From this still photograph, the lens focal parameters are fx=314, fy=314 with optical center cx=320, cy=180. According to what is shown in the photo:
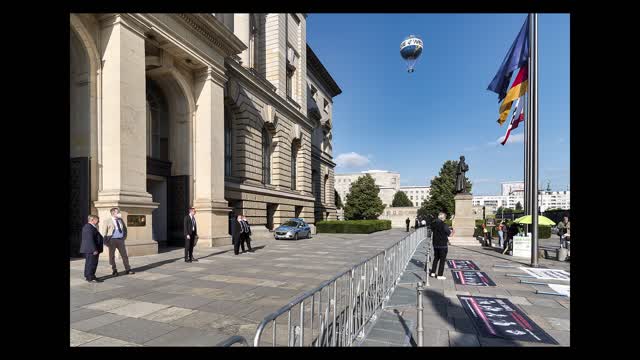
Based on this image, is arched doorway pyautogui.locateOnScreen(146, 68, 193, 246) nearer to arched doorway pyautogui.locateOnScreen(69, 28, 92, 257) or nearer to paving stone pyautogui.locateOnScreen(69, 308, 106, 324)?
arched doorway pyautogui.locateOnScreen(69, 28, 92, 257)

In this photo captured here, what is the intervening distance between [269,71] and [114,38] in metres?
15.8

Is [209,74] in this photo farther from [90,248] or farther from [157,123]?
[90,248]

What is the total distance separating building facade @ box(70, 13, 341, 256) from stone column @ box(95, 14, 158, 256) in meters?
0.04

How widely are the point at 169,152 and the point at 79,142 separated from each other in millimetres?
5152

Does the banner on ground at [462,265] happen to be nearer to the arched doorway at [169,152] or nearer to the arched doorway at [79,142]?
the arched doorway at [169,152]

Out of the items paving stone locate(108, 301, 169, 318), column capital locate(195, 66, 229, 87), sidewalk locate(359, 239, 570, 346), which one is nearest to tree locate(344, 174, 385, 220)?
column capital locate(195, 66, 229, 87)

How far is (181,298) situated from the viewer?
21.5 feet

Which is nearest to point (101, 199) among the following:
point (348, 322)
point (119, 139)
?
point (119, 139)

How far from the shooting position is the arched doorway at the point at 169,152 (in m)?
16.2

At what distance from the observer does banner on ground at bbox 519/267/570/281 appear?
9.55 metres

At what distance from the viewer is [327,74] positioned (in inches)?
1729

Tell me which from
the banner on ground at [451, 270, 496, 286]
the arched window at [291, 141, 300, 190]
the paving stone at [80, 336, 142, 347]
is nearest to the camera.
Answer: the paving stone at [80, 336, 142, 347]
